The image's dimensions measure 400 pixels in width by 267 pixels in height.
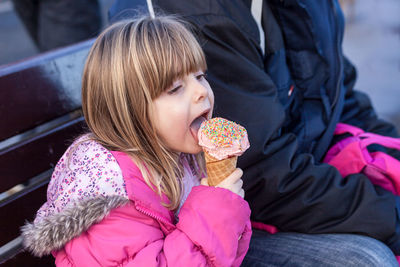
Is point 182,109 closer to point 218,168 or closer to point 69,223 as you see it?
point 218,168

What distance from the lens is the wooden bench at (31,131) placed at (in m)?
1.63

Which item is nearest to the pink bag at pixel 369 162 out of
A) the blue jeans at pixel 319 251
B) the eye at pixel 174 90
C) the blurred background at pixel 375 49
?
the blue jeans at pixel 319 251

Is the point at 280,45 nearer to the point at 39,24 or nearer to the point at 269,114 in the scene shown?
the point at 269,114

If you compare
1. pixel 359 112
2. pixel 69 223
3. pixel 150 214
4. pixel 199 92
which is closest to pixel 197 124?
pixel 199 92

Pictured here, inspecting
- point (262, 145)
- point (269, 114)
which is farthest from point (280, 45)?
point (262, 145)

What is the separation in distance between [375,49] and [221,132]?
463cm

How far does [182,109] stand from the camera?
1.37 metres

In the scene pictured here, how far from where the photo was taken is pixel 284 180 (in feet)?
5.50

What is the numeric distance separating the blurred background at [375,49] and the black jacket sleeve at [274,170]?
7.65ft

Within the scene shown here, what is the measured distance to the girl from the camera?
1250 mm

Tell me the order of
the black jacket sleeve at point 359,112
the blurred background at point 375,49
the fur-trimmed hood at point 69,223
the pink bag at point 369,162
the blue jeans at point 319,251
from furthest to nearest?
the blurred background at point 375,49 → the black jacket sleeve at point 359,112 → the pink bag at point 369,162 → the blue jeans at point 319,251 → the fur-trimmed hood at point 69,223

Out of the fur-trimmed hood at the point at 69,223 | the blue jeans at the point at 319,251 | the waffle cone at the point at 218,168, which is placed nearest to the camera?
the fur-trimmed hood at the point at 69,223

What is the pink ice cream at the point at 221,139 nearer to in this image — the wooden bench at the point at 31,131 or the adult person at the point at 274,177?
the adult person at the point at 274,177

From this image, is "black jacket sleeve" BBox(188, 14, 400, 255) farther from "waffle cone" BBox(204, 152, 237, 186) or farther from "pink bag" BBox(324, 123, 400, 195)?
"waffle cone" BBox(204, 152, 237, 186)
